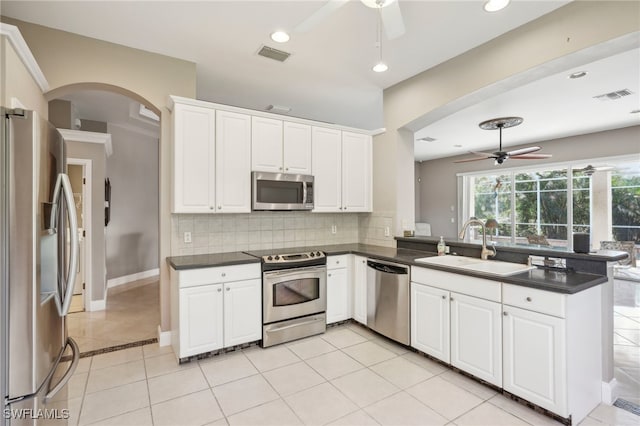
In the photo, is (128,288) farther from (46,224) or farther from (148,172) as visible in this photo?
(46,224)

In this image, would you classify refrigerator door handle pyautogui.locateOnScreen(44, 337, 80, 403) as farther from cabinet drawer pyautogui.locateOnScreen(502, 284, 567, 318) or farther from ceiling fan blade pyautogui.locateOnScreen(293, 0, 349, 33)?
cabinet drawer pyautogui.locateOnScreen(502, 284, 567, 318)

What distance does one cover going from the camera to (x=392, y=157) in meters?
4.06

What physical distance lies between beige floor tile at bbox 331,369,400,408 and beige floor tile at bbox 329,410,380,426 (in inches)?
4.4

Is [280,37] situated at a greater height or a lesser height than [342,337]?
greater

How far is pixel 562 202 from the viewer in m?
7.35

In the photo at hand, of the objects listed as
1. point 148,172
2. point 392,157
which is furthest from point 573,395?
point 148,172

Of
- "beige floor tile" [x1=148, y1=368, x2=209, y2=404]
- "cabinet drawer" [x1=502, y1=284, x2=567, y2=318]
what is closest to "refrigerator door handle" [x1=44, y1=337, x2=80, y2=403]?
"beige floor tile" [x1=148, y1=368, x2=209, y2=404]

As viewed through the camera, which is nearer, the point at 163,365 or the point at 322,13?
the point at 322,13

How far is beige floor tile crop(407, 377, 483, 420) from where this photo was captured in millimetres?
2209

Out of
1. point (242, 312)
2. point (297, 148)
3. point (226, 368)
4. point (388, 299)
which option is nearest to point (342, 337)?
point (388, 299)

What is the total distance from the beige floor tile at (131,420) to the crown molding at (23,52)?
8.16 ft

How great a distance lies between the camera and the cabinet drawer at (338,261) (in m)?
3.68

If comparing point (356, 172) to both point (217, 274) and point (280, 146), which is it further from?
point (217, 274)

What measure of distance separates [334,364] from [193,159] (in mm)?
2374
